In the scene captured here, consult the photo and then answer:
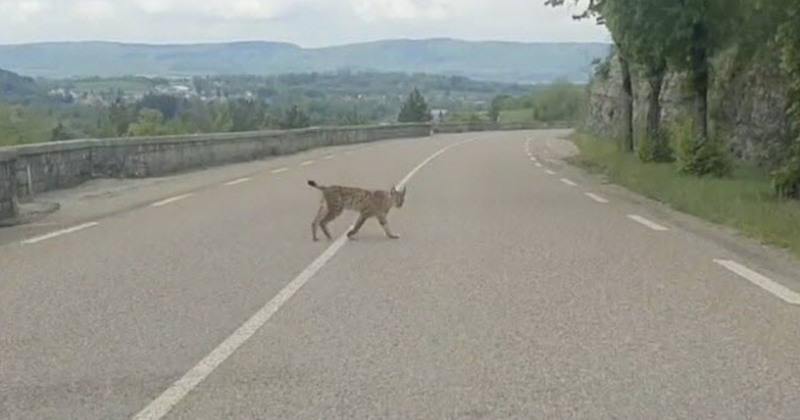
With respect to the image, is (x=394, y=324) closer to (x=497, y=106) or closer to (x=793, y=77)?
(x=793, y=77)

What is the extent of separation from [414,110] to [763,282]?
378 feet

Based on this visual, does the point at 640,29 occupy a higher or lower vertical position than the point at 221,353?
higher

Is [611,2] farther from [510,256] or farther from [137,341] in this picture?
[137,341]

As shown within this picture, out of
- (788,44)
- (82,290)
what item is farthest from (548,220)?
(82,290)

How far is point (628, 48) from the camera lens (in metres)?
28.0

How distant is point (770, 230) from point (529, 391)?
861 cm

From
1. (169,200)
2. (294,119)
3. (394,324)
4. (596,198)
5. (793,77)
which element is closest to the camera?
(394,324)

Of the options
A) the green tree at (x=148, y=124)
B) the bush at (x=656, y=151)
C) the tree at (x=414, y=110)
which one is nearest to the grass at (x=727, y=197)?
the bush at (x=656, y=151)

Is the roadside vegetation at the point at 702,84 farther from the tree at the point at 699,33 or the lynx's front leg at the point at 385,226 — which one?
the lynx's front leg at the point at 385,226

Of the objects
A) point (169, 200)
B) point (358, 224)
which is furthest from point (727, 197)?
point (169, 200)

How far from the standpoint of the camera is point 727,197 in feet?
62.5

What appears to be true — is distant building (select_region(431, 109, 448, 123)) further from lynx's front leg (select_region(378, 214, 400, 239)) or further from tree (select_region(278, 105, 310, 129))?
lynx's front leg (select_region(378, 214, 400, 239))

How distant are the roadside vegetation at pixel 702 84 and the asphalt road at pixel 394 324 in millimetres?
4038

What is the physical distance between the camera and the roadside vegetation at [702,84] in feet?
61.2
